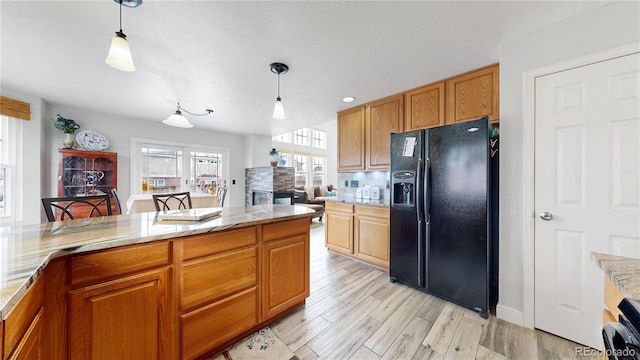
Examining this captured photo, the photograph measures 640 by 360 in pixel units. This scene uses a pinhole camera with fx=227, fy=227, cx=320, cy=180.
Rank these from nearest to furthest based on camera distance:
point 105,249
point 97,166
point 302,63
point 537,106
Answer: point 105,249
point 537,106
point 302,63
point 97,166

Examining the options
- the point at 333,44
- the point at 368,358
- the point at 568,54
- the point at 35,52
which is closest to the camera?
the point at 368,358

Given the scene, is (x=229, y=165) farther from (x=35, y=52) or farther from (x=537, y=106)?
(x=537, y=106)

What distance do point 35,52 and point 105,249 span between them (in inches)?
91.6

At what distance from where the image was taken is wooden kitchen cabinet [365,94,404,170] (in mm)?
2926

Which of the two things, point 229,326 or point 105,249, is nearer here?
point 105,249

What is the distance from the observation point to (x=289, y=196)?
5.64 m

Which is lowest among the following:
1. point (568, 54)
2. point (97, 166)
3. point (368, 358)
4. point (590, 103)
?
point (368, 358)

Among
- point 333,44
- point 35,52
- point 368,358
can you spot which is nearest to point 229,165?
point 35,52

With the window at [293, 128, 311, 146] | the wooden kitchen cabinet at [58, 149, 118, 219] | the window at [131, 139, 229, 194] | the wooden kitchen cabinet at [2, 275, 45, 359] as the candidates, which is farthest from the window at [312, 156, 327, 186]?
the wooden kitchen cabinet at [2, 275, 45, 359]

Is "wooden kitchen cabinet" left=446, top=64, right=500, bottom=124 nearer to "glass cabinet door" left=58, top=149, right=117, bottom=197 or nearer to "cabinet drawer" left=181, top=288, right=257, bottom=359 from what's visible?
"cabinet drawer" left=181, top=288, right=257, bottom=359

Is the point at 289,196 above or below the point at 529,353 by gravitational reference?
above

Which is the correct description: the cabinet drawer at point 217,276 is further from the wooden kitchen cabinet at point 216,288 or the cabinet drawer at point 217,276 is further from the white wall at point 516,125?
the white wall at point 516,125

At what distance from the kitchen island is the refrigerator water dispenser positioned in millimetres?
1219

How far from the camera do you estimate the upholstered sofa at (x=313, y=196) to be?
6203 mm
